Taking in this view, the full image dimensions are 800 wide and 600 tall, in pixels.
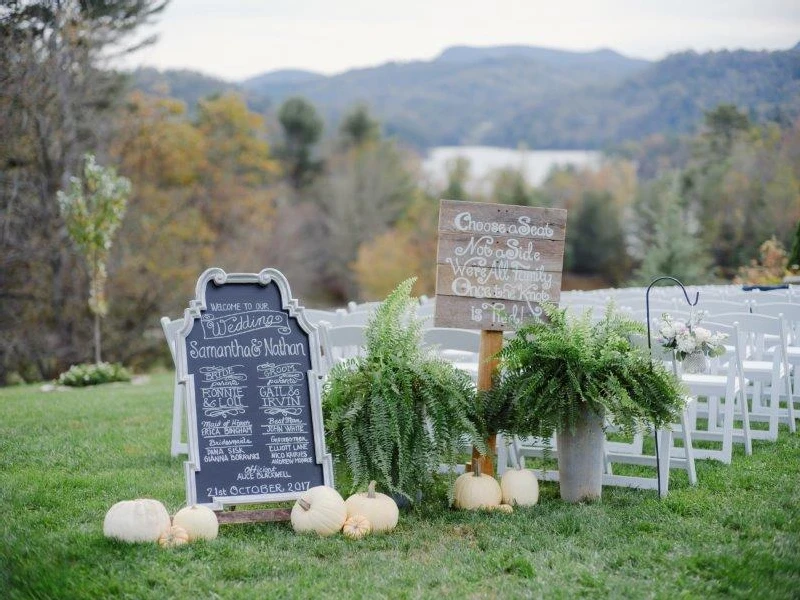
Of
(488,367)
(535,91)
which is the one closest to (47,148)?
(488,367)

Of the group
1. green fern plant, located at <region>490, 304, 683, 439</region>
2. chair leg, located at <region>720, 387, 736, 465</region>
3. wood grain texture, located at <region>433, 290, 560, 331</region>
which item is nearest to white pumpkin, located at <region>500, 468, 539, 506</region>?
green fern plant, located at <region>490, 304, 683, 439</region>

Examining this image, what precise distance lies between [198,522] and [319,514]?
2.08ft

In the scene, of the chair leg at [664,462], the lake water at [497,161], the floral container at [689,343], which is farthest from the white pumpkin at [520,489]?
the lake water at [497,161]

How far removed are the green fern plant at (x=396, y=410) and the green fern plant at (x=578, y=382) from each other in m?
0.36

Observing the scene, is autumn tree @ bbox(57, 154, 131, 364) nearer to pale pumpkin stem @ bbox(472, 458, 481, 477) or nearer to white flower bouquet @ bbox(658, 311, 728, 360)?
pale pumpkin stem @ bbox(472, 458, 481, 477)

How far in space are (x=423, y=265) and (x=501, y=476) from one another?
39.4 metres

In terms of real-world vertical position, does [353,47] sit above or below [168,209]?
above

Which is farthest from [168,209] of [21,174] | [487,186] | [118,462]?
[487,186]

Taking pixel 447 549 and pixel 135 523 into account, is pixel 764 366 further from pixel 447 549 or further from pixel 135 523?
pixel 135 523

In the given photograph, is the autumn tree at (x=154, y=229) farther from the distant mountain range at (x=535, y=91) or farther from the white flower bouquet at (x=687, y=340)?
the white flower bouquet at (x=687, y=340)

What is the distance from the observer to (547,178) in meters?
60.4

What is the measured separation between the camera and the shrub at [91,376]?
12.6m

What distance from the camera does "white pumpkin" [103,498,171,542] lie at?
457 cm

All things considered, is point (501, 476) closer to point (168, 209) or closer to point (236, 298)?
point (236, 298)
